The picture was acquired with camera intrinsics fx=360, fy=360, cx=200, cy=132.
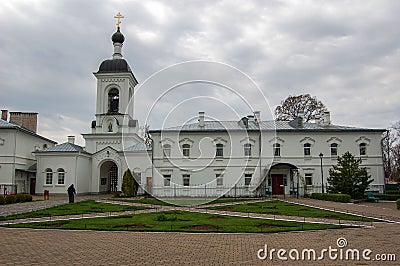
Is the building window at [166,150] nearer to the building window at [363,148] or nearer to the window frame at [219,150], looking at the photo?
the window frame at [219,150]

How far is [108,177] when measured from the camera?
41.8 m

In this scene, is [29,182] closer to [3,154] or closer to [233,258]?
[3,154]

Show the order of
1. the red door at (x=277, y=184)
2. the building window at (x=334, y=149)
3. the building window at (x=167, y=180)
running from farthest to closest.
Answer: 1. the building window at (x=334, y=149)
2. the red door at (x=277, y=184)
3. the building window at (x=167, y=180)

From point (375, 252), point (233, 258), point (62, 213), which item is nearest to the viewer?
point (233, 258)

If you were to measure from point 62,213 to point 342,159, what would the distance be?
23846 mm

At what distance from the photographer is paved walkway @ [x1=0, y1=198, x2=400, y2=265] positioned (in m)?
7.96

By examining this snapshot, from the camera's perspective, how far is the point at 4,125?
35844 millimetres

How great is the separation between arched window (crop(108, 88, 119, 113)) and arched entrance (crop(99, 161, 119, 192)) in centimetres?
637

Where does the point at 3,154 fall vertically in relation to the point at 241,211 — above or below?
above

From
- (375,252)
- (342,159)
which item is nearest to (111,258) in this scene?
(375,252)

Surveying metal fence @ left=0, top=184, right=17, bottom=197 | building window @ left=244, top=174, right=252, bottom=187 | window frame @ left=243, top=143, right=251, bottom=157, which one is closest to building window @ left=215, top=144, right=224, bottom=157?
window frame @ left=243, top=143, right=251, bottom=157

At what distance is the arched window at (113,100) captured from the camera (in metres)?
42.3

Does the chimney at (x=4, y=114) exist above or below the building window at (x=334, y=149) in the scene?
above

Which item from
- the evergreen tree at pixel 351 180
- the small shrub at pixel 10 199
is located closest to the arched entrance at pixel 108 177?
the small shrub at pixel 10 199
